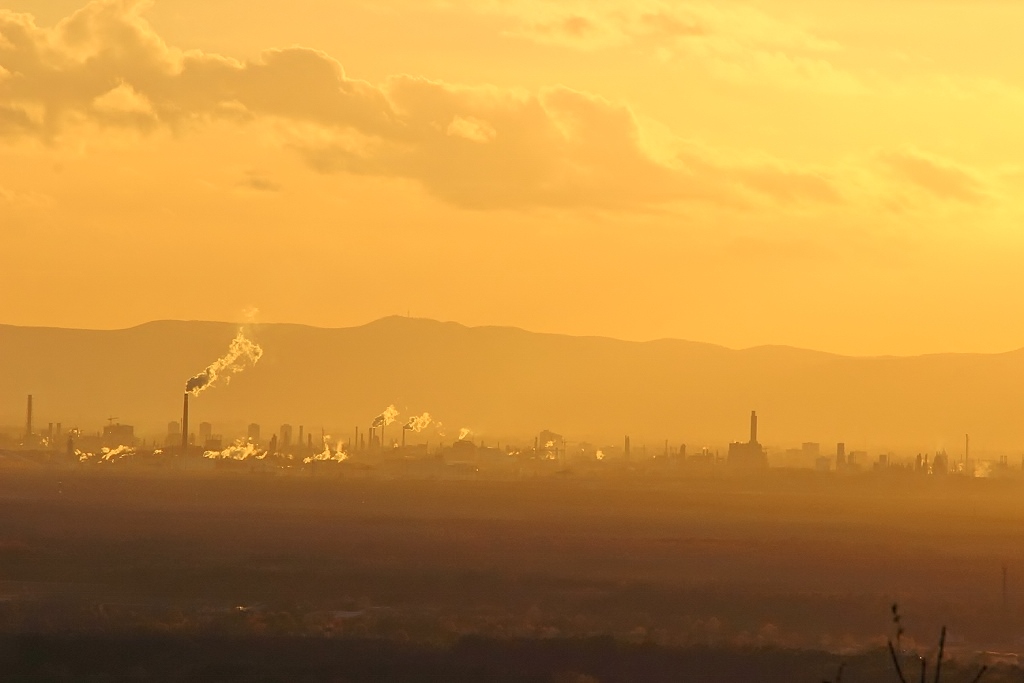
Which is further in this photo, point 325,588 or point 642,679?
point 325,588

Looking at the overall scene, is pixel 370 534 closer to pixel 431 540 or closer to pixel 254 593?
pixel 431 540

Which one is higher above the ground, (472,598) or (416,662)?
(472,598)

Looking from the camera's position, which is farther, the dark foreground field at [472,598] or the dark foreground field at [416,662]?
the dark foreground field at [472,598]

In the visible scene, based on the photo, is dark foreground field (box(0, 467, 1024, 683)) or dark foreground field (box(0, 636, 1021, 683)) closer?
dark foreground field (box(0, 636, 1021, 683))

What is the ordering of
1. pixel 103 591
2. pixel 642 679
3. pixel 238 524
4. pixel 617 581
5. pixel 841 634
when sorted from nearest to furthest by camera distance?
1. pixel 642 679
2. pixel 841 634
3. pixel 103 591
4. pixel 617 581
5. pixel 238 524

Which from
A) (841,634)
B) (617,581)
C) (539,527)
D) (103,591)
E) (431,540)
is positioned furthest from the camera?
(539,527)

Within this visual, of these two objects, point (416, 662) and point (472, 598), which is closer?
point (416, 662)

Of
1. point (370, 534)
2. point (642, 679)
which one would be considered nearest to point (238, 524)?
point (370, 534)
